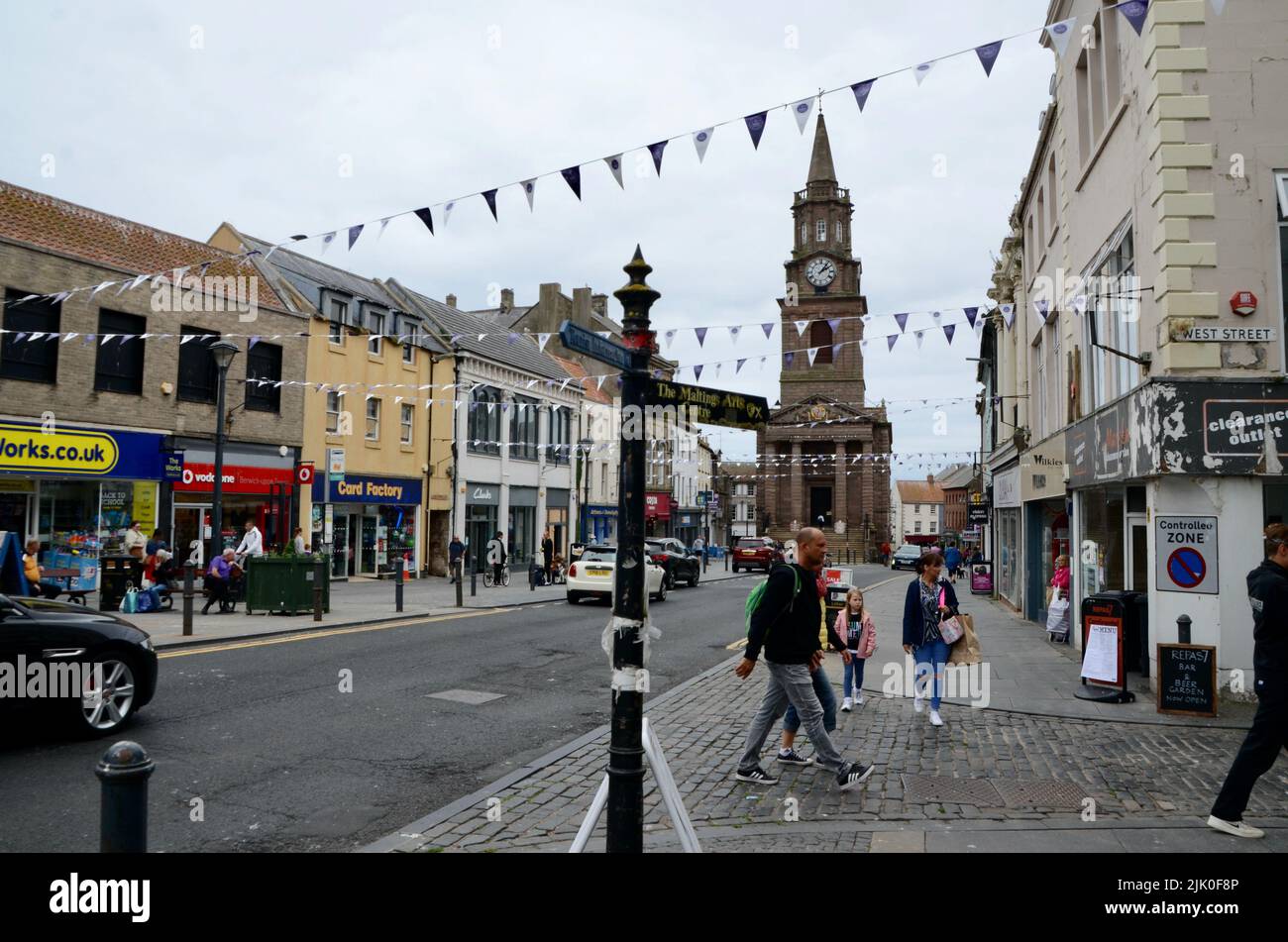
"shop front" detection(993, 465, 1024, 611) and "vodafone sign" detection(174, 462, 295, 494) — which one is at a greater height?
"vodafone sign" detection(174, 462, 295, 494)

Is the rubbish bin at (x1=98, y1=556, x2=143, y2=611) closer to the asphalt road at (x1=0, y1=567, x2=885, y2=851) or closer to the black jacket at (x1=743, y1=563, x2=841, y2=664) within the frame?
the asphalt road at (x1=0, y1=567, x2=885, y2=851)

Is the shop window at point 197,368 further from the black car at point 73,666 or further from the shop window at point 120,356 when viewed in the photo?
the black car at point 73,666

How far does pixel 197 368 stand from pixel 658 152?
18.1 metres

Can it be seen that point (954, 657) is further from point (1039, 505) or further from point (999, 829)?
point (1039, 505)

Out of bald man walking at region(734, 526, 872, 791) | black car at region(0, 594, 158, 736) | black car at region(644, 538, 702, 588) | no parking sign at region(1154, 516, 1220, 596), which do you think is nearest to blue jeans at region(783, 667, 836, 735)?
bald man walking at region(734, 526, 872, 791)

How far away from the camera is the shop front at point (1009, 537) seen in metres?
20.8

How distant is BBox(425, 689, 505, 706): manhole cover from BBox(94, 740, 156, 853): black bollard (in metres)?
6.36

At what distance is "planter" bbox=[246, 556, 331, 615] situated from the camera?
54.6 ft

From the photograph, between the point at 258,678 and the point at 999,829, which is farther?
the point at 258,678

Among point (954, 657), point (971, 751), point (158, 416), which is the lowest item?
point (971, 751)

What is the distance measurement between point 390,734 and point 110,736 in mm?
2267

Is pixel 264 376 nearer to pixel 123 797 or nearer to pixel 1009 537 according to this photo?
pixel 1009 537
